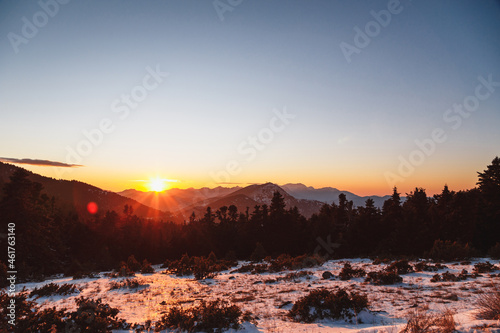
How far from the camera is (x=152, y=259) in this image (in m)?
45.7

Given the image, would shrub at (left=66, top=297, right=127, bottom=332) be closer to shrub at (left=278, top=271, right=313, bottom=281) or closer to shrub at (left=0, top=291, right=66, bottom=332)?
shrub at (left=0, top=291, right=66, bottom=332)

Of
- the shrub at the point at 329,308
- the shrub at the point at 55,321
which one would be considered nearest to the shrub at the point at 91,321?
the shrub at the point at 55,321

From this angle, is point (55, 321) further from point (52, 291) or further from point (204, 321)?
point (52, 291)

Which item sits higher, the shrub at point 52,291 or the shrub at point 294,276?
the shrub at point 52,291

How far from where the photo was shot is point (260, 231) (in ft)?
157

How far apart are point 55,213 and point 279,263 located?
123ft

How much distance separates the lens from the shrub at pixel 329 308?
30.5 ft

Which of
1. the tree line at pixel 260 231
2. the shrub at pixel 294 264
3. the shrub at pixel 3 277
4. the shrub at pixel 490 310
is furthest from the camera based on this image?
the tree line at pixel 260 231

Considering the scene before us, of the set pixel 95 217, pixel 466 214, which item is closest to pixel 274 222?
pixel 466 214

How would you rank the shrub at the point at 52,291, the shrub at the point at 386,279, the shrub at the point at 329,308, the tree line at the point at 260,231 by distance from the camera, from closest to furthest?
the shrub at the point at 329,308, the shrub at the point at 52,291, the shrub at the point at 386,279, the tree line at the point at 260,231

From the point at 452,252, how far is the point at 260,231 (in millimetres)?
29619

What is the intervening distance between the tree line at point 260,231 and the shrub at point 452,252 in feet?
2.53

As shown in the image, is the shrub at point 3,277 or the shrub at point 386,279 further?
the shrub at point 3,277

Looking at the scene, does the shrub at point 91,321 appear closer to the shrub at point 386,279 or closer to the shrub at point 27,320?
the shrub at point 27,320
